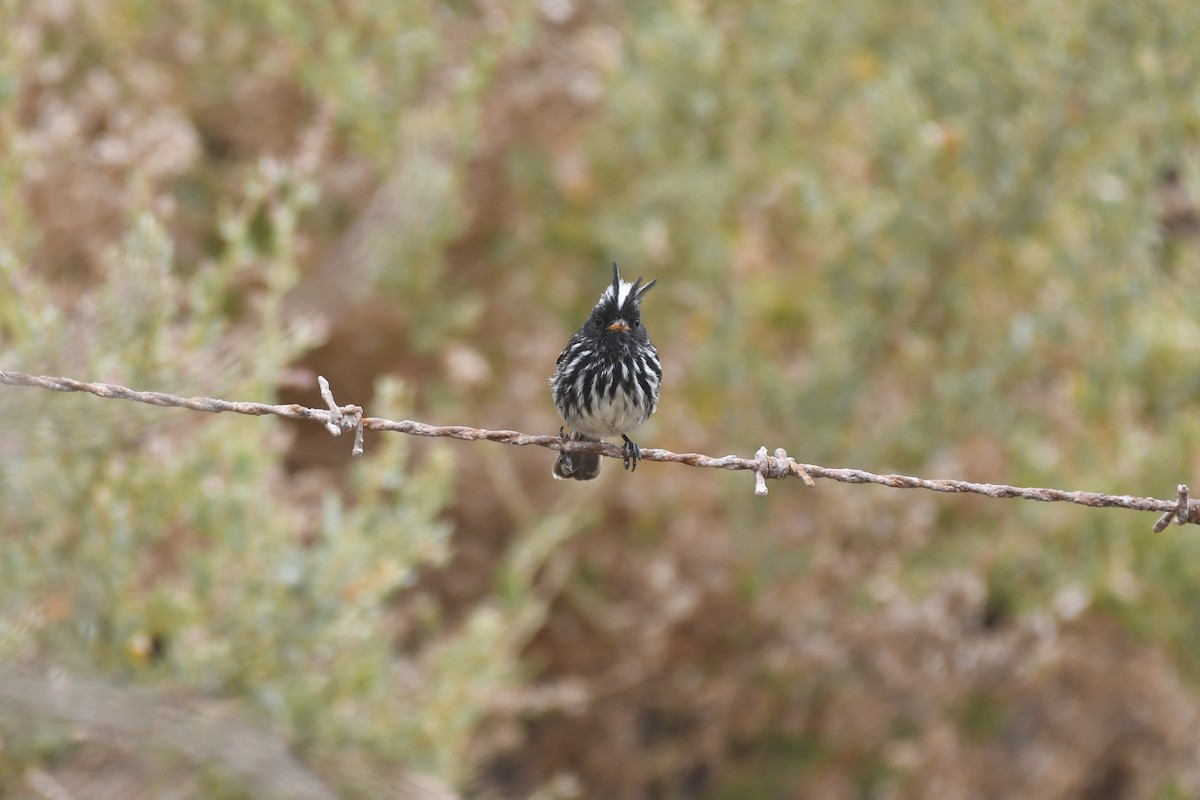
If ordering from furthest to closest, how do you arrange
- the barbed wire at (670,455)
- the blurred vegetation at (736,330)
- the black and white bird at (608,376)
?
the blurred vegetation at (736,330), the black and white bird at (608,376), the barbed wire at (670,455)

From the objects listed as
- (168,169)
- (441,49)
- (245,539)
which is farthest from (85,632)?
(441,49)

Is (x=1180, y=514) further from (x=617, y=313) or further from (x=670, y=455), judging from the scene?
(x=617, y=313)

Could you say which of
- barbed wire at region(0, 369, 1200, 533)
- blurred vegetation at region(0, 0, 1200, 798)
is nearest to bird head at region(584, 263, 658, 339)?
blurred vegetation at region(0, 0, 1200, 798)

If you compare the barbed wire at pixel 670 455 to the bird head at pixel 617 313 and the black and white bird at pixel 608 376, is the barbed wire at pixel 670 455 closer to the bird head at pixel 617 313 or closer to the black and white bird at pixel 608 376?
the black and white bird at pixel 608 376

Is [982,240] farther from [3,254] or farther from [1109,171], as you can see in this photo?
[3,254]

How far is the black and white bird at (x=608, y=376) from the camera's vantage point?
207 inches

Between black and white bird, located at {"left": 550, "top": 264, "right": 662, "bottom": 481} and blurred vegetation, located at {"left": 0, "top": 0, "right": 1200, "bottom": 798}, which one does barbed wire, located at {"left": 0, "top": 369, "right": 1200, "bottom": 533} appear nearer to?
black and white bird, located at {"left": 550, "top": 264, "right": 662, "bottom": 481}

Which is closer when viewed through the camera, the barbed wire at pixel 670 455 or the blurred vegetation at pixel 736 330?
the barbed wire at pixel 670 455

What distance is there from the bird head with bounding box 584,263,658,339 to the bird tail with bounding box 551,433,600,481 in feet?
1.38

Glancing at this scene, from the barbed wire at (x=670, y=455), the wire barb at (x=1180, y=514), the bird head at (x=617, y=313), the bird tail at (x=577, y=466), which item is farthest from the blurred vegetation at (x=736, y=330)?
the wire barb at (x=1180, y=514)

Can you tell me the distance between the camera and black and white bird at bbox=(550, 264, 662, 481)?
17.3 ft

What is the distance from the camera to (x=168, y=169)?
7.12 metres

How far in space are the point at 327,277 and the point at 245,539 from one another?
41.1 inches

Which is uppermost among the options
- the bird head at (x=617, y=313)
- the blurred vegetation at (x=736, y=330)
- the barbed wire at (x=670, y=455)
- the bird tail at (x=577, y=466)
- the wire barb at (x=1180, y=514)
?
the blurred vegetation at (x=736, y=330)
